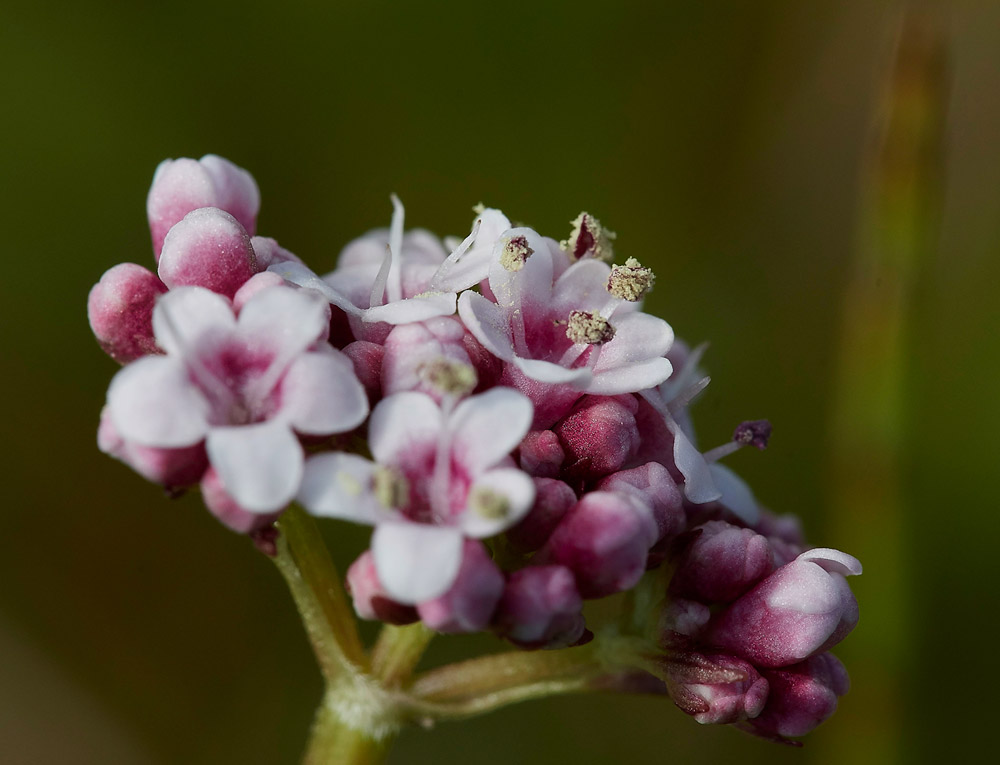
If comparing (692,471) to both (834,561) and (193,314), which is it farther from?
(193,314)

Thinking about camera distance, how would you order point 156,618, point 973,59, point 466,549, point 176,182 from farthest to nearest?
point 973,59
point 156,618
point 176,182
point 466,549

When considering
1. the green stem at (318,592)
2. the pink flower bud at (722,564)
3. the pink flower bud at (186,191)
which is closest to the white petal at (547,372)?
the pink flower bud at (722,564)

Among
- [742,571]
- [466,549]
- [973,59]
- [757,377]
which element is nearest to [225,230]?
[466,549]

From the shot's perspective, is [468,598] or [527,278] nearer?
[468,598]

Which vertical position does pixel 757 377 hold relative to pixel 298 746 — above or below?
above

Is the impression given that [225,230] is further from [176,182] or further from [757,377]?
[757,377]

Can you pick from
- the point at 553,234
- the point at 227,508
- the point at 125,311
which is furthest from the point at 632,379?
the point at 553,234

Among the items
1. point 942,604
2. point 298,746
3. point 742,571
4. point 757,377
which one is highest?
point 742,571

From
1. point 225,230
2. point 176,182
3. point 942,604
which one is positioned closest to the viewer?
point 225,230
